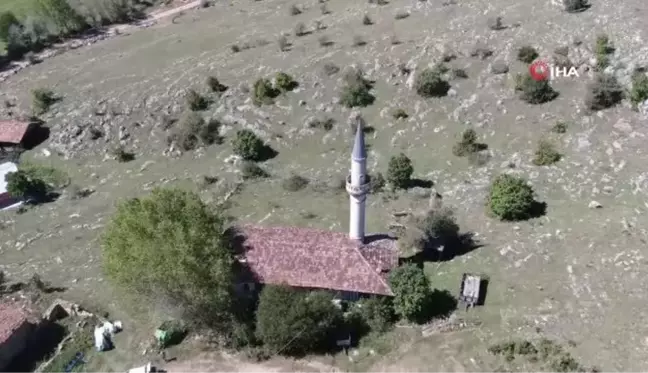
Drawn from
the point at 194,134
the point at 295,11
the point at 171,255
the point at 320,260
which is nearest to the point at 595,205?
the point at 320,260

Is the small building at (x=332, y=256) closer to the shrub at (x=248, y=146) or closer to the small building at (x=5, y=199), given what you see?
the shrub at (x=248, y=146)

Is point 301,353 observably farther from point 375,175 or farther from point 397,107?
point 397,107

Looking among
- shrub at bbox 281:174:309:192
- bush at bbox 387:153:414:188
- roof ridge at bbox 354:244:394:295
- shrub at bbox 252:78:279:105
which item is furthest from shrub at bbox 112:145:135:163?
roof ridge at bbox 354:244:394:295

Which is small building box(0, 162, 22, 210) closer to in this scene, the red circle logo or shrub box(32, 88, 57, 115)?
shrub box(32, 88, 57, 115)

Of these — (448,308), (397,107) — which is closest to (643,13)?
(397,107)

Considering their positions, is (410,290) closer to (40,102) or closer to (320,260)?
(320,260)
